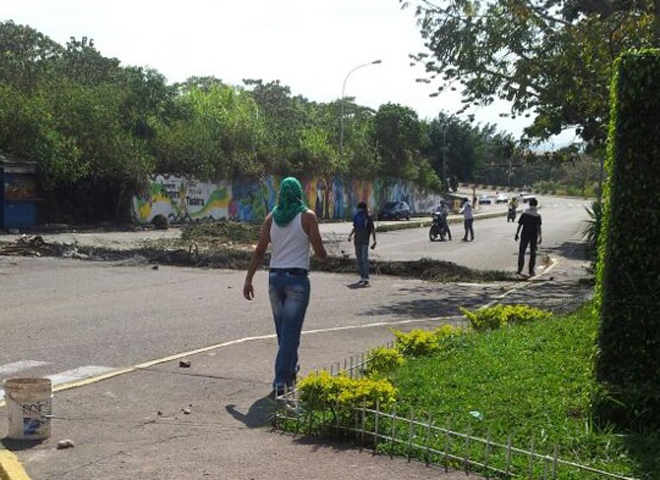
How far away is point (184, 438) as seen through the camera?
5469mm

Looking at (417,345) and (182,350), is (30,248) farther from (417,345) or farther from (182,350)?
(417,345)

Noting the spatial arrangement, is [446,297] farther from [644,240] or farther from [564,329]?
[644,240]

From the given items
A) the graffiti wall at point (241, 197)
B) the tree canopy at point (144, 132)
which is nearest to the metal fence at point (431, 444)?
the tree canopy at point (144, 132)

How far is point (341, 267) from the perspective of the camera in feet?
62.5

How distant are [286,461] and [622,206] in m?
2.68

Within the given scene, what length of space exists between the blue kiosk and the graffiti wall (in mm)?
6631

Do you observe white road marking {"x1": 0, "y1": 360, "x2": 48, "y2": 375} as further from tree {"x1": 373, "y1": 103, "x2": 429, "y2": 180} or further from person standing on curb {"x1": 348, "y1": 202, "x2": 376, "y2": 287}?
tree {"x1": 373, "y1": 103, "x2": 429, "y2": 180}

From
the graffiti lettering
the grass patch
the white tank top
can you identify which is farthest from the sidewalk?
the graffiti lettering

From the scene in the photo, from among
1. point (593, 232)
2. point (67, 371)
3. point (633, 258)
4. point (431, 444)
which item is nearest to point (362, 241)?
point (593, 232)

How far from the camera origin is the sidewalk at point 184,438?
4770mm

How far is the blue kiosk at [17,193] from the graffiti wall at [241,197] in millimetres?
6631

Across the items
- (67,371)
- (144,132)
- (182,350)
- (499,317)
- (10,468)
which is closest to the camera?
(10,468)

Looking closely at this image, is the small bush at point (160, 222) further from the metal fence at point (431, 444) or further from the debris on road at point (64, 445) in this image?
the debris on road at point (64, 445)

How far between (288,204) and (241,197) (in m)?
42.9
